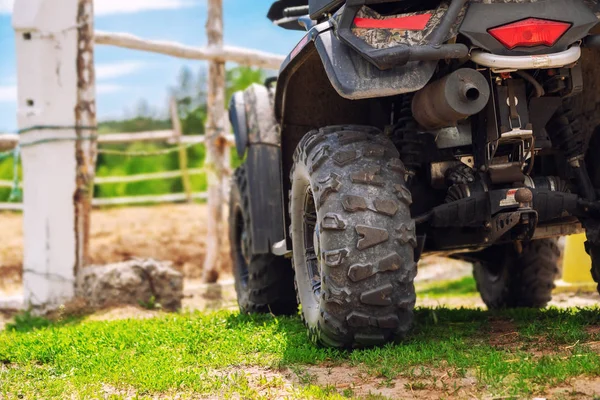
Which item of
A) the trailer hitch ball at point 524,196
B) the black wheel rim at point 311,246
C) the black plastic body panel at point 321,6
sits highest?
the black plastic body panel at point 321,6

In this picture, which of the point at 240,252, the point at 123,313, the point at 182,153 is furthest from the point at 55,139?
the point at 182,153

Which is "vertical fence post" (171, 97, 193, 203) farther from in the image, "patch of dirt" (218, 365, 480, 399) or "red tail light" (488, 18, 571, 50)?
"red tail light" (488, 18, 571, 50)

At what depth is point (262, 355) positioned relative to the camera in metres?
3.79

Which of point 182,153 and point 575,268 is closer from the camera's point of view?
point 575,268

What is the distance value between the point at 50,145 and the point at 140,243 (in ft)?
14.6

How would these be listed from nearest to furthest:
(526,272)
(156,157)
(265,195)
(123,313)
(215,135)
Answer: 1. (265,195)
2. (526,272)
3. (123,313)
4. (215,135)
5. (156,157)

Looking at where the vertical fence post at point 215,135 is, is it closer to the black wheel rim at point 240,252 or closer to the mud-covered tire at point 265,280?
the black wheel rim at point 240,252

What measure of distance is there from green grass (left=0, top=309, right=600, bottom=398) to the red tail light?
113 centimetres

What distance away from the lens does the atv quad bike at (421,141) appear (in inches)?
131

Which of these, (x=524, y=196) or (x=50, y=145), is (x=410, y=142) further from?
(x=50, y=145)

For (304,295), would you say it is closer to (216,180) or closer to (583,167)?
(583,167)

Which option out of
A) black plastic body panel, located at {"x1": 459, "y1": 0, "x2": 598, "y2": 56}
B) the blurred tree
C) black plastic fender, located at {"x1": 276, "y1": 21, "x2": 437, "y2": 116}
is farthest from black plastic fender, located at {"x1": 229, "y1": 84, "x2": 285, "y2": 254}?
the blurred tree

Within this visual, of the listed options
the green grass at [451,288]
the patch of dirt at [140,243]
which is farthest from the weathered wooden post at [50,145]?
the patch of dirt at [140,243]

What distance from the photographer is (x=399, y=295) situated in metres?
3.45
